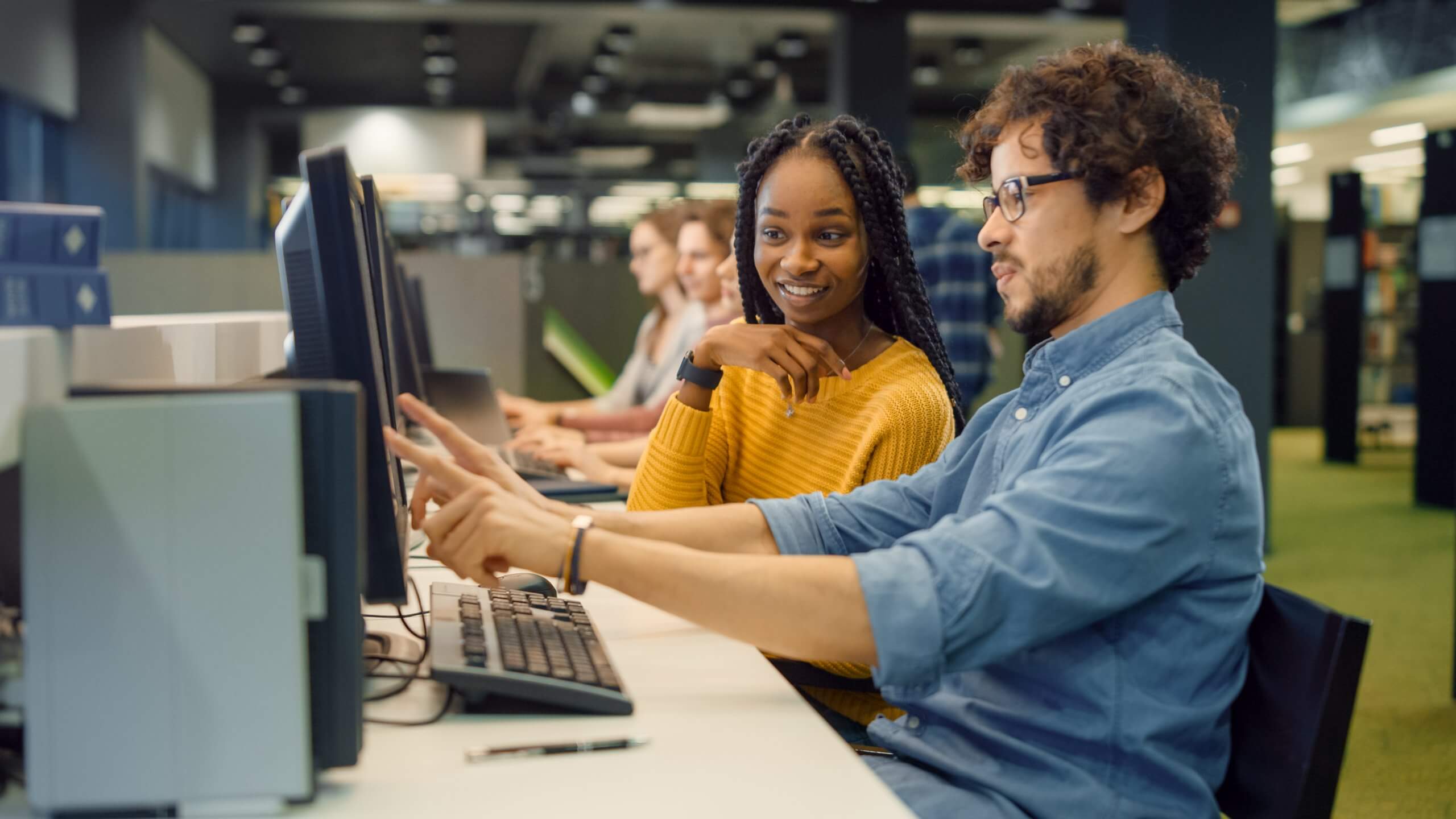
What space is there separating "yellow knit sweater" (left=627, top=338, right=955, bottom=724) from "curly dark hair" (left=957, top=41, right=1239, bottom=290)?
484 millimetres

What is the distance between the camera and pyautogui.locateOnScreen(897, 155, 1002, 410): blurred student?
4531mm

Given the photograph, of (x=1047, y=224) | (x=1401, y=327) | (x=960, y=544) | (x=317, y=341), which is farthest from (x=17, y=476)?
(x=1401, y=327)

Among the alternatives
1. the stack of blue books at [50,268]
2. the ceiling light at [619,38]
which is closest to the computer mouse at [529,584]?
the stack of blue books at [50,268]

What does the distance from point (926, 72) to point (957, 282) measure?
25.4 feet

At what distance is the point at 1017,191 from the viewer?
3.84 ft

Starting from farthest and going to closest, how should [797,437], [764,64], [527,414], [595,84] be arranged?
1. [595,84]
2. [764,64]
3. [527,414]
4. [797,437]

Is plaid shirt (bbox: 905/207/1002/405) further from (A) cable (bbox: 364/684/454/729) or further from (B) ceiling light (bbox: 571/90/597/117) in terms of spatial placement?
(B) ceiling light (bbox: 571/90/597/117)

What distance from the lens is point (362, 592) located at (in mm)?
1013

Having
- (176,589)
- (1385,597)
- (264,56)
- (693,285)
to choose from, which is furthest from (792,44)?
(176,589)

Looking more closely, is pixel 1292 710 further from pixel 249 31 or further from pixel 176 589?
pixel 249 31

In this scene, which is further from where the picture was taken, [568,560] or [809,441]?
[809,441]

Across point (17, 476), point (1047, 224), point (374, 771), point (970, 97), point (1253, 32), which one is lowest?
point (374, 771)

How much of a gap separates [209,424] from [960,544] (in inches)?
22.6

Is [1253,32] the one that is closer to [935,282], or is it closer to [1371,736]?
[935,282]
